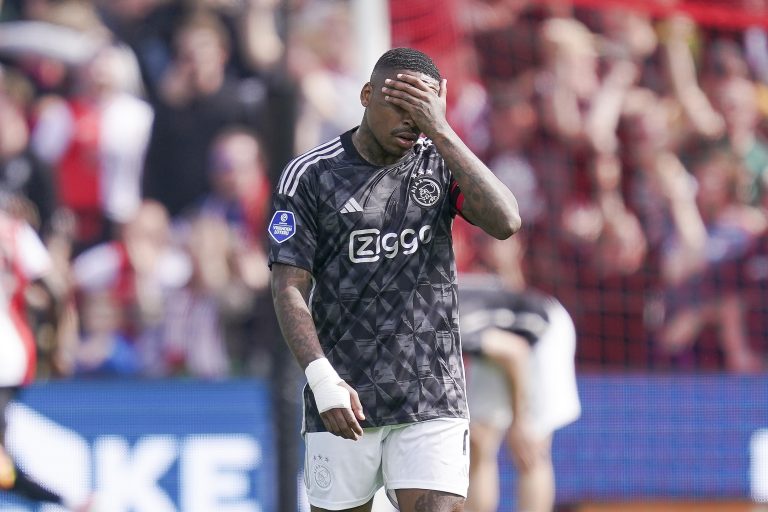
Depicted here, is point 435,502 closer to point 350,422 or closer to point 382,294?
point 350,422

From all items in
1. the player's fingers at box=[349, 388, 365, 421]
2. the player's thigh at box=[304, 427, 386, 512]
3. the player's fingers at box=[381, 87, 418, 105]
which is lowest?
the player's thigh at box=[304, 427, 386, 512]

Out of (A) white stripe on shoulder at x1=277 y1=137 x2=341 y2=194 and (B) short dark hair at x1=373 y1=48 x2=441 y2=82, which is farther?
(A) white stripe on shoulder at x1=277 y1=137 x2=341 y2=194

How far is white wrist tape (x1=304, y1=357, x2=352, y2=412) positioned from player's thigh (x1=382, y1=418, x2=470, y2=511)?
0.38 metres

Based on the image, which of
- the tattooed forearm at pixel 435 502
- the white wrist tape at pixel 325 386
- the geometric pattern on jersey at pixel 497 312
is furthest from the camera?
the geometric pattern on jersey at pixel 497 312

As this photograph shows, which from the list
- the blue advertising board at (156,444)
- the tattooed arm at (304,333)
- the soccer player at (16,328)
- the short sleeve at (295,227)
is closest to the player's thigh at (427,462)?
the tattooed arm at (304,333)

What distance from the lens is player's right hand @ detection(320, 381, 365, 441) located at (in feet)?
Answer: 13.1

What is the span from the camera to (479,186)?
162 inches

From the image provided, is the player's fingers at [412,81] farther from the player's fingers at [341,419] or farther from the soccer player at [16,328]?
the soccer player at [16,328]

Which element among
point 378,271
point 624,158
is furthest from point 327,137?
point 378,271

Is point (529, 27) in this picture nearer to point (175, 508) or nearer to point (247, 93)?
point (247, 93)

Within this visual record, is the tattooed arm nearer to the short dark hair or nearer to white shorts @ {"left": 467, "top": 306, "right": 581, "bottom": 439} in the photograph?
the short dark hair

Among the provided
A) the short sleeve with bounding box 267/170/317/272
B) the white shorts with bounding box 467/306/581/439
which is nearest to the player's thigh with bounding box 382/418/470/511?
the short sleeve with bounding box 267/170/317/272

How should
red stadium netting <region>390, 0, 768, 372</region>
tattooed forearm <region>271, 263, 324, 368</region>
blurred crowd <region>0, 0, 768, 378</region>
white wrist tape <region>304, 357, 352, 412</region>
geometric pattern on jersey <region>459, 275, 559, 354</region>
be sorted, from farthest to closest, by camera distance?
red stadium netting <region>390, 0, 768, 372</region>, blurred crowd <region>0, 0, 768, 378</region>, geometric pattern on jersey <region>459, 275, 559, 354</region>, tattooed forearm <region>271, 263, 324, 368</region>, white wrist tape <region>304, 357, 352, 412</region>

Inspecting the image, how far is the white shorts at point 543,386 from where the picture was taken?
25.7 ft
